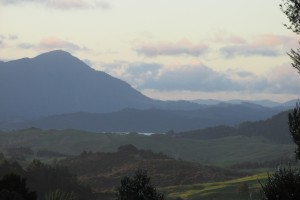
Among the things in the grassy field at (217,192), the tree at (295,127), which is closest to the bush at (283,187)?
the tree at (295,127)

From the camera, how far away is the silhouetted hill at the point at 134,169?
127 m

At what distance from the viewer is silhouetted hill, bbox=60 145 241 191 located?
418 ft

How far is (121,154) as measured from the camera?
542 ft

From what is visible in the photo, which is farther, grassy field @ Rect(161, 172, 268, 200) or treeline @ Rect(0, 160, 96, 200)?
grassy field @ Rect(161, 172, 268, 200)

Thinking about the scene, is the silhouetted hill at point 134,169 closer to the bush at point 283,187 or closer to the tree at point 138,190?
the tree at point 138,190

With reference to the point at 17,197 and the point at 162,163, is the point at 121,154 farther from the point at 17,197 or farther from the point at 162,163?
the point at 17,197

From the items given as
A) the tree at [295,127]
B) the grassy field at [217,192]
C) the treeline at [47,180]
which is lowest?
the grassy field at [217,192]

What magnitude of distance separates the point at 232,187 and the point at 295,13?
74997mm

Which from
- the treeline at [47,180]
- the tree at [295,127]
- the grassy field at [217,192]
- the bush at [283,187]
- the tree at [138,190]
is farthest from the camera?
the grassy field at [217,192]

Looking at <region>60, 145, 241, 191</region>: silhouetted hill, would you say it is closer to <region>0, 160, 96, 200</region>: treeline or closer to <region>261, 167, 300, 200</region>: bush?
<region>0, 160, 96, 200</region>: treeline

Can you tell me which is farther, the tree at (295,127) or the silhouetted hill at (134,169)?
the silhouetted hill at (134,169)

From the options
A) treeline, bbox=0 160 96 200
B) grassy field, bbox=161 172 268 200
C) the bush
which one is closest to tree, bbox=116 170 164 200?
the bush

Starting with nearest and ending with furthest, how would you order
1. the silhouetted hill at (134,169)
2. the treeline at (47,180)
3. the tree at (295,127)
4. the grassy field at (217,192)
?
the tree at (295,127) < the treeline at (47,180) < the grassy field at (217,192) < the silhouetted hill at (134,169)

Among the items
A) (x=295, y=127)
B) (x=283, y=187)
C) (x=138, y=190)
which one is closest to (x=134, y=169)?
(x=138, y=190)
